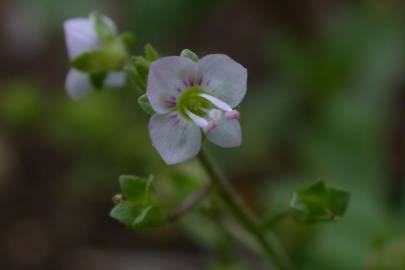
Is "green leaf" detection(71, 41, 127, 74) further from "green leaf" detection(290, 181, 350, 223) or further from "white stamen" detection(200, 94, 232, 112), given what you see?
"green leaf" detection(290, 181, 350, 223)

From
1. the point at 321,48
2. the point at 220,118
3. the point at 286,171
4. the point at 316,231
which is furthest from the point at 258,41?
the point at 220,118

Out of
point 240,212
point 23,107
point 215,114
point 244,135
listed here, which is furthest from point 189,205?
point 23,107

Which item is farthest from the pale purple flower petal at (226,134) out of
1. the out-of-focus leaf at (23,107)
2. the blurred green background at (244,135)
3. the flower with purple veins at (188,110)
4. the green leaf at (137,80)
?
the out-of-focus leaf at (23,107)

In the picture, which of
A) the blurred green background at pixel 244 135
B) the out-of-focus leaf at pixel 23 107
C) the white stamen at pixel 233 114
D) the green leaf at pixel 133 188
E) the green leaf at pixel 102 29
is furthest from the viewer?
the out-of-focus leaf at pixel 23 107

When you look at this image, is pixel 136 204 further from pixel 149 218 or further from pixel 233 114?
pixel 233 114

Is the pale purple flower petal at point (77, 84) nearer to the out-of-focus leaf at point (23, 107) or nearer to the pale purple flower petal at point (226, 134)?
the pale purple flower petal at point (226, 134)

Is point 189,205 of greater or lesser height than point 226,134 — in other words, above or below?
below
